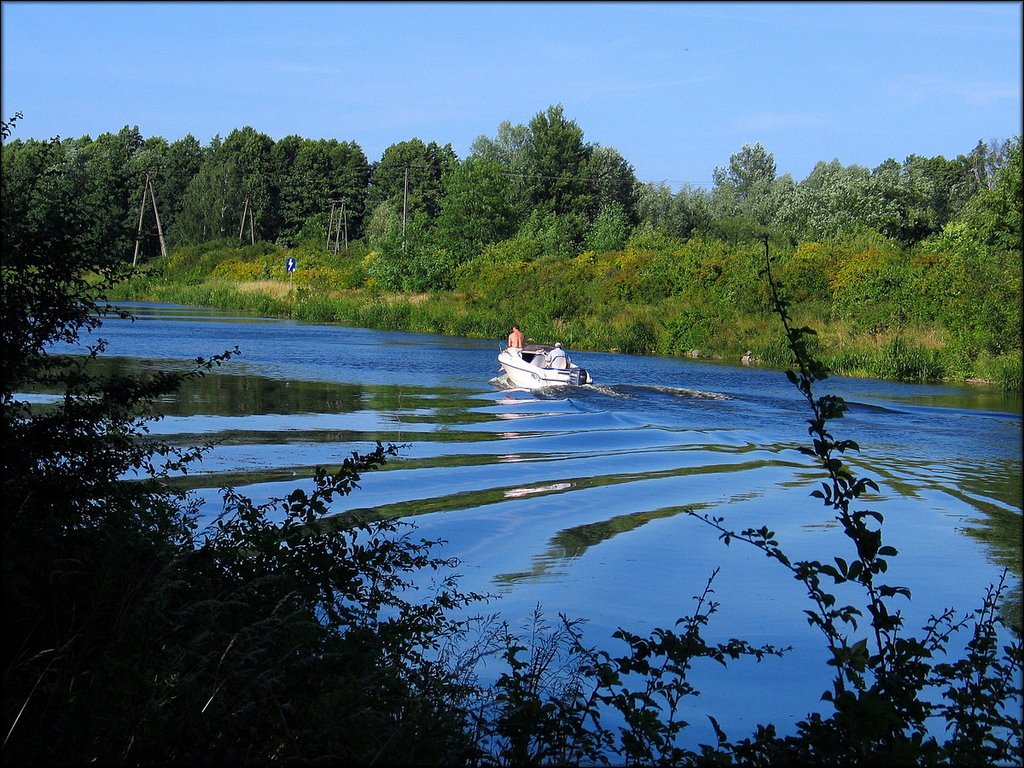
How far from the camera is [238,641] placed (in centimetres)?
544

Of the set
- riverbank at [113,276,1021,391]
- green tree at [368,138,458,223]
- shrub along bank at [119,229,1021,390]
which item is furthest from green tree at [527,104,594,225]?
riverbank at [113,276,1021,391]

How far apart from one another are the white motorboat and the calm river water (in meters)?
0.66

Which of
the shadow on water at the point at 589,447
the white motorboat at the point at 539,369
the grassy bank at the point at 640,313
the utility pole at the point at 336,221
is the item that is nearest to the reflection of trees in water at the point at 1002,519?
the shadow on water at the point at 589,447

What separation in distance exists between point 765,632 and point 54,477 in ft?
20.2

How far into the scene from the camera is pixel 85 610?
5227 mm

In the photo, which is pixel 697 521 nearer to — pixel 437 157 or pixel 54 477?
pixel 54 477

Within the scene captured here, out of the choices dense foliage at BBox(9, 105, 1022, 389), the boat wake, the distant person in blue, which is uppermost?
dense foliage at BBox(9, 105, 1022, 389)

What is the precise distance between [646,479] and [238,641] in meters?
12.2

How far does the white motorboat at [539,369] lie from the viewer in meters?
29.3

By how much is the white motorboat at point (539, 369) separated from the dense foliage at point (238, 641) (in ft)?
72.2

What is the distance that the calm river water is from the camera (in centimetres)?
1015

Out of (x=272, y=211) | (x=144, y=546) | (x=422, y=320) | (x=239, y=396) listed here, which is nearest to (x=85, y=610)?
(x=144, y=546)

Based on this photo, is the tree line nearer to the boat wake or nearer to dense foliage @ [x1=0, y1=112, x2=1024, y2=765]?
the boat wake

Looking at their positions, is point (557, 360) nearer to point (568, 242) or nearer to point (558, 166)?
point (568, 242)
